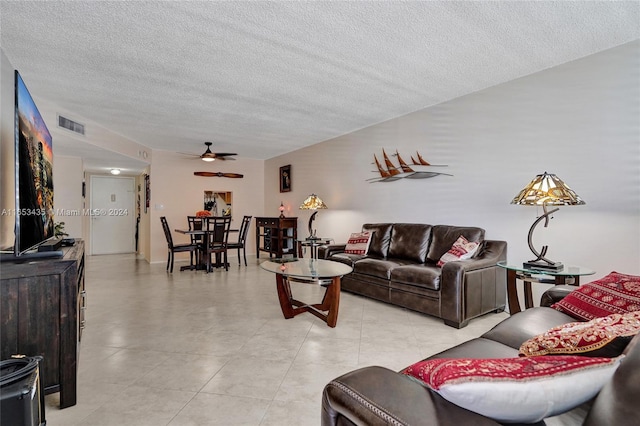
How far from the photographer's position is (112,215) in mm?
8516

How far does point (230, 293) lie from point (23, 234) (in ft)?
9.18

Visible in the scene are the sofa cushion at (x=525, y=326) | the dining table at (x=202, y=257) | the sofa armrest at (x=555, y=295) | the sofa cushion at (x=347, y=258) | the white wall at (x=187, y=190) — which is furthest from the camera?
the white wall at (x=187, y=190)

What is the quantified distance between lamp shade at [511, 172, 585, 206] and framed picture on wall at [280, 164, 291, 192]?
17.5ft

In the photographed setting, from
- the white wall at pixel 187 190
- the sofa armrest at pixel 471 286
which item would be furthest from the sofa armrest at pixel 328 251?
the white wall at pixel 187 190

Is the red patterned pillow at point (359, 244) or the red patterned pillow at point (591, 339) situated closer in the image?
the red patterned pillow at point (591, 339)

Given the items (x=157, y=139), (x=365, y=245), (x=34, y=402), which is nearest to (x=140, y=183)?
(x=157, y=139)

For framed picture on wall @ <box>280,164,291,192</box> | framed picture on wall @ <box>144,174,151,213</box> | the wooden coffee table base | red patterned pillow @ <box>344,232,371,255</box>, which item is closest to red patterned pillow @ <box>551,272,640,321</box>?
the wooden coffee table base

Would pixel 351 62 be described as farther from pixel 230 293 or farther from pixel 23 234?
pixel 230 293

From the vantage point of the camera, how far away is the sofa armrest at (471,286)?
10.0ft

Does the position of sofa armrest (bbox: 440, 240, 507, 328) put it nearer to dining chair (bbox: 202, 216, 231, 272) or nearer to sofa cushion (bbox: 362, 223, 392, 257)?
sofa cushion (bbox: 362, 223, 392, 257)

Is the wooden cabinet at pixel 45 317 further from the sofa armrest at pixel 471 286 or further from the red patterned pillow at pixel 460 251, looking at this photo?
the red patterned pillow at pixel 460 251

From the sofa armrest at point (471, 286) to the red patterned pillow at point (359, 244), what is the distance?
1526 millimetres

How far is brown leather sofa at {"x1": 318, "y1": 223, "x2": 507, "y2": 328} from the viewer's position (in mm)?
3102

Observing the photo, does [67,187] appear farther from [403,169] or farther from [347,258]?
[403,169]
